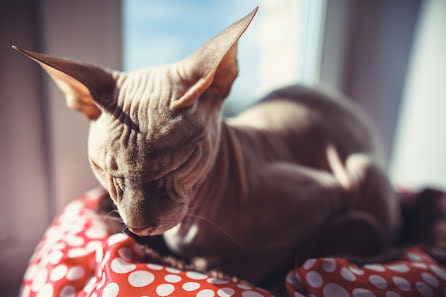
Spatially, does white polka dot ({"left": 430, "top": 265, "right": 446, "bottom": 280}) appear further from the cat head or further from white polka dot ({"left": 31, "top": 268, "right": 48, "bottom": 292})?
white polka dot ({"left": 31, "top": 268, "right": 48, "bottom": 292})

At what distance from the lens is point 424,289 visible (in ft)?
1.98

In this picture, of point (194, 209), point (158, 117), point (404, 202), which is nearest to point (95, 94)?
point (158, 117)

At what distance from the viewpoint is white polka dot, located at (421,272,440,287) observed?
62 cm

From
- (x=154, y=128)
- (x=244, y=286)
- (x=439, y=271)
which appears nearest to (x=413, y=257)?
(x=439, y=271)

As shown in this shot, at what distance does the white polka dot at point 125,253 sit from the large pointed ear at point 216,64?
0.29 meters

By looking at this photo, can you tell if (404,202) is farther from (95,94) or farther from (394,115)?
(95,94)

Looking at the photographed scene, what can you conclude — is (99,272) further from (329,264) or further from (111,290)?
(329,264)

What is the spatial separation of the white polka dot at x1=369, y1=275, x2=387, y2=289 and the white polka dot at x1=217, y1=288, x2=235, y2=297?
26 centimetres

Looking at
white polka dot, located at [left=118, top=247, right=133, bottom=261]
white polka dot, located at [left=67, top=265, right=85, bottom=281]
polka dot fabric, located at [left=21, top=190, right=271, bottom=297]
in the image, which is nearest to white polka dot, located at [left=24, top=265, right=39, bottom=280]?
polka dot fabric, located at [left=21, top=190, right=271, bottom=297]

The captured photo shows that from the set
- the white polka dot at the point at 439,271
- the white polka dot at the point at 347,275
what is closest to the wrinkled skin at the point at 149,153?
the white polka dot at the point at 347,275

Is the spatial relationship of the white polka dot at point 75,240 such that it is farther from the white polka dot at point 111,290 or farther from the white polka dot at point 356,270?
the white polka dot at point 356,270

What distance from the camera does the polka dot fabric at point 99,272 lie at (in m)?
0.54

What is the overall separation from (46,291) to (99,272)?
0.38 ft

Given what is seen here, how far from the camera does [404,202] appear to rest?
110cm
